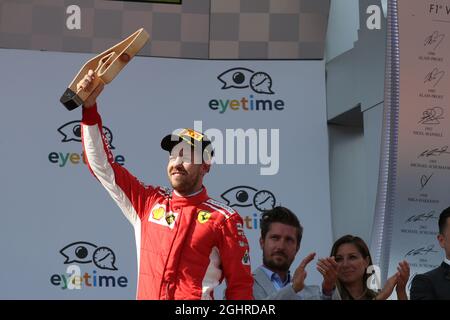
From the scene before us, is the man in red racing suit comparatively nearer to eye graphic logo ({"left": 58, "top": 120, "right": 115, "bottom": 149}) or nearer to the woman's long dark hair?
the woman's long dark hair

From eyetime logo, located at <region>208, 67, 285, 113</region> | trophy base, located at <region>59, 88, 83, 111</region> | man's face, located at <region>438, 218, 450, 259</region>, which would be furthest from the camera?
eyetime logo, located at <region>208, 67, 285, 113</region>

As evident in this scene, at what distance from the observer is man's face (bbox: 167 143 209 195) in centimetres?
295

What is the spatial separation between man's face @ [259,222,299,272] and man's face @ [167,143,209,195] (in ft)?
2.19

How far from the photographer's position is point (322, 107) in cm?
547

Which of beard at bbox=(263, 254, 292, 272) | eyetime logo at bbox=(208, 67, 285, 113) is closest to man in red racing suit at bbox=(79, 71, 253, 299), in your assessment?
beard at bbox=(263, 254, 292, 272)

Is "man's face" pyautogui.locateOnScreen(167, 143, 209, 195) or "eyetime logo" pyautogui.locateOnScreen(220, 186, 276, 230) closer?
"man's face" pyautogui.locateOnScreen(167, 143, 209, 195)

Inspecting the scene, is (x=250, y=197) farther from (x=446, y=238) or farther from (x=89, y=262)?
(x=446, y=238)

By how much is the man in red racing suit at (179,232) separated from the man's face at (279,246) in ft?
1.78

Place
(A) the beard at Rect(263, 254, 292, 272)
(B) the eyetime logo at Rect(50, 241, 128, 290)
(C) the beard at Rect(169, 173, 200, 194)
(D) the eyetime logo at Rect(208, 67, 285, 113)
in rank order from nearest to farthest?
(C) the beard at Rect(169, 173, 200, 194)
(A) the beard at Rect(263, 254, 292, 272)
(B) the eyetime logo at Rect(50, 241, 128, 290)
(D) the eyetime logo at Rect(208, 67, 285, 113)

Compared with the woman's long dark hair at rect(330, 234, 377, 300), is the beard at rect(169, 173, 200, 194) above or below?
above

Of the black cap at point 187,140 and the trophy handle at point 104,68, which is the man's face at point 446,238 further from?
the trophy handle at point 104,68

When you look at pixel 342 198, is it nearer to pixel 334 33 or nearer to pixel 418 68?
pixel 334 33

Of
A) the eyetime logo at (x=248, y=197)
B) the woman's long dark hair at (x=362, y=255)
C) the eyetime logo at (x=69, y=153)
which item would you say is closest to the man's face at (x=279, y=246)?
the woman's long dark hair at (x=362, y=255)

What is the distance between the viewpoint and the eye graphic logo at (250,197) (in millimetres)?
5262
